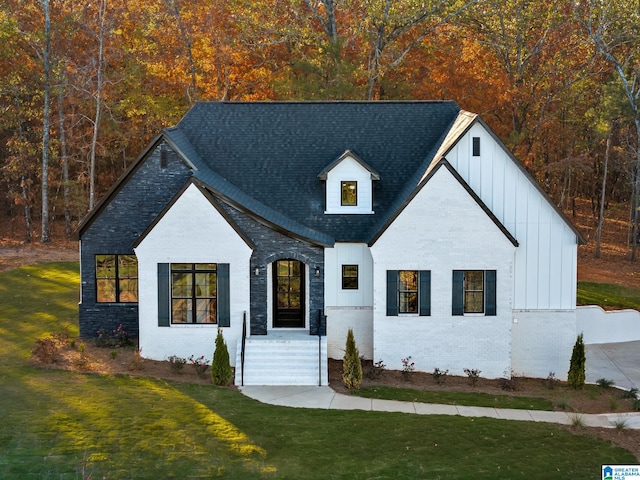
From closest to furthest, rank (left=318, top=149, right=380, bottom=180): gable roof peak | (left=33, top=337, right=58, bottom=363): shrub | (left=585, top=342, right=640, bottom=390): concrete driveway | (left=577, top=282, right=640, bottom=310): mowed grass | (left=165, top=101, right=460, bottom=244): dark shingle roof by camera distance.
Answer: (left=33, top=337, right=58, bottom=363): shrub < (left=585, top=342, right=640, bottom=390): concrete driveway < (left=318, top=149, right=380, bottom=180): gable roof peak < (left=165, top=101, right=460, bottom=244): dark shingle roof < (left=577, top=282, right=640, bottom=310): mowed grass

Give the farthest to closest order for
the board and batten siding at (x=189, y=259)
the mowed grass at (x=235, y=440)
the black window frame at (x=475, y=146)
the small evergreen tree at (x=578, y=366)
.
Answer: the black window frame at (x=475, y=146), the board and batten siding at (x=189, y=259), the small evergreen tree at (x=578, y=366), the mowed grass at (x=235, y=440)

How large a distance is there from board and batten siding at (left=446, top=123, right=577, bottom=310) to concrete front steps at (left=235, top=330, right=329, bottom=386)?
6.62 metres


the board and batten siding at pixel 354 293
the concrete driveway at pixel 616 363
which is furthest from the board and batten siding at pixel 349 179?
the concrete driveway at pixel 616 363

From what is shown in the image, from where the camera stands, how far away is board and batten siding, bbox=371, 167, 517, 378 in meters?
22.0

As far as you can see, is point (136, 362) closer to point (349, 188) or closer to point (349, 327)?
point (349, 327)

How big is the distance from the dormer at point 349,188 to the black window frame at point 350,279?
1.86 metres

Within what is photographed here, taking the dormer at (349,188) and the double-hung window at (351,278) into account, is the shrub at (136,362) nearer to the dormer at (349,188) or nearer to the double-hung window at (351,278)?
the double-hung window at (351,278)

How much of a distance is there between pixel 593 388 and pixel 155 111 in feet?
105

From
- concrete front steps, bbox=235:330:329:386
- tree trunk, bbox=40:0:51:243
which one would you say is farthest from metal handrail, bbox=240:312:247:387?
tree trunk, bbox=40:0:51:243

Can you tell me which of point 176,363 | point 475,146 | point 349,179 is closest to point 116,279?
point 176,363

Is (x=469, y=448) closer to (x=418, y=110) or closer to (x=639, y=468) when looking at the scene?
(x=639, y=468)

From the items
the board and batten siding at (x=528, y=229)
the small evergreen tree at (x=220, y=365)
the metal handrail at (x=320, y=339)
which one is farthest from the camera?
the board and batten siding at (x=528, y=229)

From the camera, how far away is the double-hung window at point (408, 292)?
22156mm

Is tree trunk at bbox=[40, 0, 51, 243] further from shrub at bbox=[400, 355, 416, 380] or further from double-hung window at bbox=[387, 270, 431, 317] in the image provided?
shrub at bbox=[400, 355, 416, 380]
